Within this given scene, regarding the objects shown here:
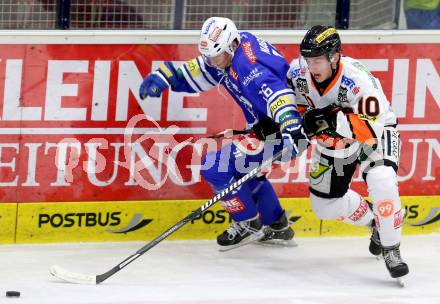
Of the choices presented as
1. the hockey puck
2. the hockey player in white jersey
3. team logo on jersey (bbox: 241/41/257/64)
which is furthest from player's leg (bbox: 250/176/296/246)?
the hockey puck

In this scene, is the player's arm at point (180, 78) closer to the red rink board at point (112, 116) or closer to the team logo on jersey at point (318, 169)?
the red rink board at point (112, 116)

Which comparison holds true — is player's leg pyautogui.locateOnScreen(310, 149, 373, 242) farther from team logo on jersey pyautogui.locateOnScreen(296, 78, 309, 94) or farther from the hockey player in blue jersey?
team logo on jersey pyautogui.locateOnScreen(296, 78, 309, 94)

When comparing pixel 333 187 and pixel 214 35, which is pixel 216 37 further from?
pixel 333 187

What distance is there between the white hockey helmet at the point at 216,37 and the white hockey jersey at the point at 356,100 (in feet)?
1.34

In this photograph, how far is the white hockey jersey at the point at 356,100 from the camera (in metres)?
6.05

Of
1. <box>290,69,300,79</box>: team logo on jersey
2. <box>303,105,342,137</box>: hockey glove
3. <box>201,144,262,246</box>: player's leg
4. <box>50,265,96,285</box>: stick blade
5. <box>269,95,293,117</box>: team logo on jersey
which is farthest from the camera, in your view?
<box>201,144,262,246</box>: player's leg

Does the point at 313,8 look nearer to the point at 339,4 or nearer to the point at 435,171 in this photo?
the point at 339,4

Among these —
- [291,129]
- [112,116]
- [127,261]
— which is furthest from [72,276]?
[291,129]

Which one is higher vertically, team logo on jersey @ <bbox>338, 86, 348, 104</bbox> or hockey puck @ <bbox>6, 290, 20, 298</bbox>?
team logo on jersey @ <bbox>338, 86, 348, 104</bbox>

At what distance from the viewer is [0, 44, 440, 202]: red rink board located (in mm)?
6793

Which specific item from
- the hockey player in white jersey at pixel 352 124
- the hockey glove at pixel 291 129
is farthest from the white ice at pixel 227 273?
the hockey glove at pixel 291 129

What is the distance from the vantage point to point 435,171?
24.0 feet

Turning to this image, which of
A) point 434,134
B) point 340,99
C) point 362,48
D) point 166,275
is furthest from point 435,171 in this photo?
point 166,275

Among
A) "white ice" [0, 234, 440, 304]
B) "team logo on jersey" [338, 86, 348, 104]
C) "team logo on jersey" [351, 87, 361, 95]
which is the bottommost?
"white ice" [0, 234, 440, 304]
